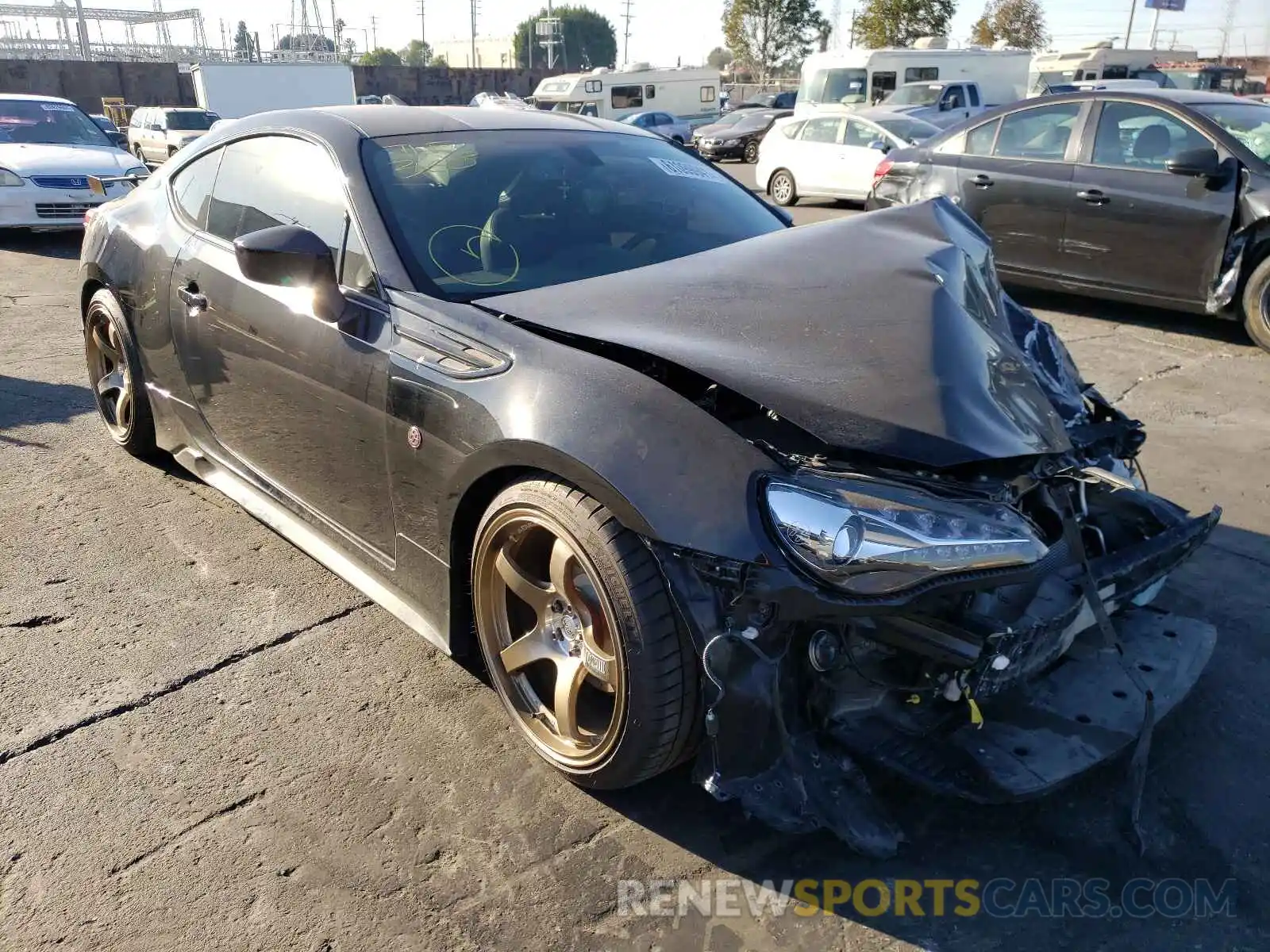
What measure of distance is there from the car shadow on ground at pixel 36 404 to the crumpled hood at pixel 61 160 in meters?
6.04

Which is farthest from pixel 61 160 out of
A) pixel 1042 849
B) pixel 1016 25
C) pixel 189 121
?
pixel 1016 25

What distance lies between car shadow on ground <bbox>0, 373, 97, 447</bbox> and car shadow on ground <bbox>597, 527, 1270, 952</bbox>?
13.8ft

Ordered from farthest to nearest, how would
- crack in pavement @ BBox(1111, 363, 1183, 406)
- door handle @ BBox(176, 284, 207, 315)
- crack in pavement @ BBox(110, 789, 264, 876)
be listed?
crack in pavement @ BBox(1111, 363, 1183, 406) < door handle @ BBox(176, 284, 207, 315) < crack in pavement @ BBox(110, 789, 264, 876)

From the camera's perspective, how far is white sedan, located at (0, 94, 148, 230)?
1070 centimetres

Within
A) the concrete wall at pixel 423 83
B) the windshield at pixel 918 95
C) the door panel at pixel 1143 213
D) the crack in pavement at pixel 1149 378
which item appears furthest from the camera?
the concrete wall at pixel 423 83

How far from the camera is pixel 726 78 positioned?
6469 centimetres

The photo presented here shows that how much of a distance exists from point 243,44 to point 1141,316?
61.7 m

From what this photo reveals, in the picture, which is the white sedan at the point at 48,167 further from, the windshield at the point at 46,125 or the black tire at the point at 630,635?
the black tire at the point at 630,635

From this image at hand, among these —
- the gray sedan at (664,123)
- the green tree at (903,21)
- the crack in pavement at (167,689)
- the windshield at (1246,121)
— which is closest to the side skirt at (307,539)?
the crack in pavement at (167,689)

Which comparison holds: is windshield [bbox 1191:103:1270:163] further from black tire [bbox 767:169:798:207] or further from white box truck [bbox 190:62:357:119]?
white box truck [bbox 190:62:357:119]

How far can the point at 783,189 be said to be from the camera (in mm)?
14898

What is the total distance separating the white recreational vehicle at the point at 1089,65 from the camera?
28.8 m

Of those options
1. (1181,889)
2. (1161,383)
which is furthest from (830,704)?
(1161,383)

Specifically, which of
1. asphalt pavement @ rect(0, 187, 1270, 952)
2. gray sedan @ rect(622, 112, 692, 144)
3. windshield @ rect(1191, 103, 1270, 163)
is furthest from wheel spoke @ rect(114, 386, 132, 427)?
gray sedan @ rect(622, 112, 692, 144)
